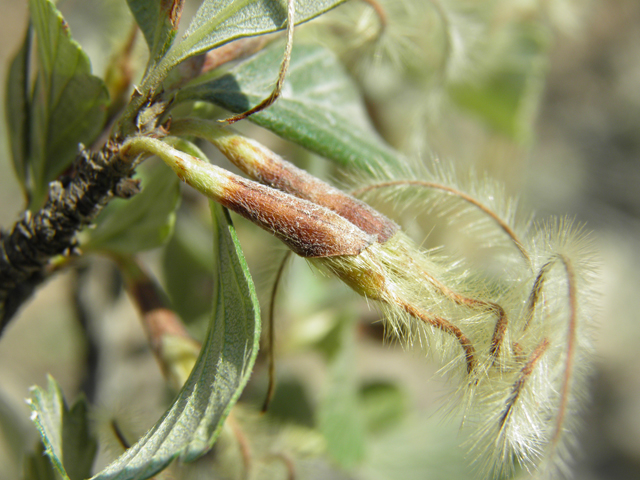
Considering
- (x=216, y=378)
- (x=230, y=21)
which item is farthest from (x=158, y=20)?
(x=216, y=378)

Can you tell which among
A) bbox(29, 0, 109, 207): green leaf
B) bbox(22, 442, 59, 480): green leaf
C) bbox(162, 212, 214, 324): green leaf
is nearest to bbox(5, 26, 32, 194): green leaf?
bbox(29, 0, 109, 207): green leaf

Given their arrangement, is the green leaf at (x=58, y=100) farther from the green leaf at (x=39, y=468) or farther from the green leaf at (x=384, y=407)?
the green leaf at (x=384, y=407)

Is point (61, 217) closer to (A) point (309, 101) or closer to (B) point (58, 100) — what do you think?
(B) point (58, 100)

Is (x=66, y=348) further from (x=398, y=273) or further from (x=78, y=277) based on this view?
(x=398, y=273)

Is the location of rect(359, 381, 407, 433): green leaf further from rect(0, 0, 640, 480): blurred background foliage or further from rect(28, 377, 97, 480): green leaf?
rect(28, 377, 97, 480): green leaf

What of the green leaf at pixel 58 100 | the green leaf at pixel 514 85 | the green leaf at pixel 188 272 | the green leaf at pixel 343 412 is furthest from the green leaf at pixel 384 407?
the green leaf at pixel 58 100

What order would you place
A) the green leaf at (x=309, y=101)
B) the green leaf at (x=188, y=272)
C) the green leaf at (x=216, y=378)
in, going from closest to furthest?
the green leaf at (x=216, y=378) → the green leaf at (x=309, y=101) → the green leaf at (x=188, y=272)

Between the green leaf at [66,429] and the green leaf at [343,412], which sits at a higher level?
the green leaf at [343,412]
